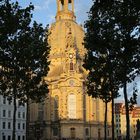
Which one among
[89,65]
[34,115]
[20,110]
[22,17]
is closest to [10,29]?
[22,17]

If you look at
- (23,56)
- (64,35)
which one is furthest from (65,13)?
(23,56)

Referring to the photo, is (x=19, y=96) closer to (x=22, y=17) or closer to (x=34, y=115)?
(x=22, y=17)

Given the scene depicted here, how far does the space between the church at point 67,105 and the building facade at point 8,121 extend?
1716 centimetres

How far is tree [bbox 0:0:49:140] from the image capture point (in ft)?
148

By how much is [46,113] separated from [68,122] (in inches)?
476

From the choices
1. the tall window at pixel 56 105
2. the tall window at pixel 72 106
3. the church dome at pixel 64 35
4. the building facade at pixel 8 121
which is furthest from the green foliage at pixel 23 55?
the church dome at pixel 64 35

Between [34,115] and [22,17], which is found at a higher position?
[22,17]

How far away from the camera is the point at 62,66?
151 meters

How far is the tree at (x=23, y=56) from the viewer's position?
45.0 metres

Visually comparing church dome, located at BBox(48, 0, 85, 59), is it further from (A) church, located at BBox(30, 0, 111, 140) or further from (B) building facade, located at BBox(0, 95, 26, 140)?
(B) building facade, located at BBox(0, 95, 26, 140)

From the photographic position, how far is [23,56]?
1905 inches

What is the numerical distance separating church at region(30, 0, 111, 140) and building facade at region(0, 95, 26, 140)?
17160 millimetres

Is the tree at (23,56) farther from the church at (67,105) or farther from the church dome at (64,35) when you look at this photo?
the church dome at (64,35)

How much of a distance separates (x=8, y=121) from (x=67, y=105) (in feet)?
115
